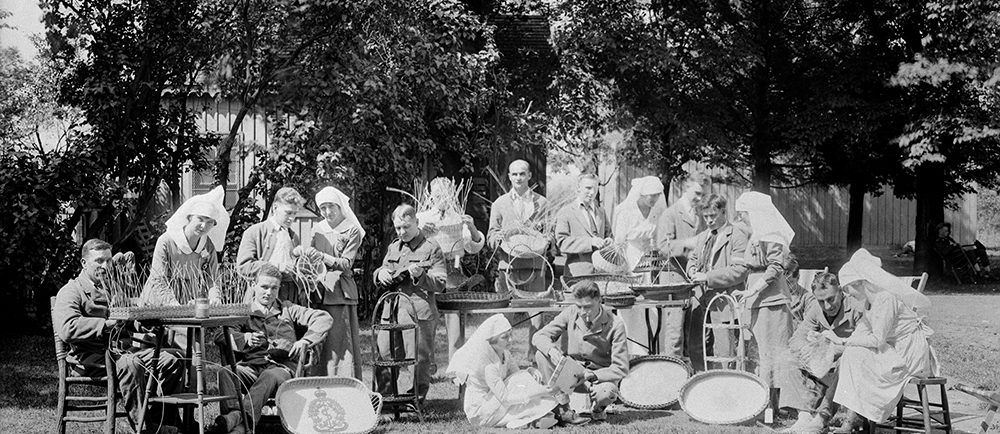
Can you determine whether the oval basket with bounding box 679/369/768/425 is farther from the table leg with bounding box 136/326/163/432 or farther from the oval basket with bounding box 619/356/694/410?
the table leg with bounding box 136/326/163/432

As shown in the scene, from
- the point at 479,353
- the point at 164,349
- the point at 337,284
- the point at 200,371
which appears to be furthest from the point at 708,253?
the point at 164,349

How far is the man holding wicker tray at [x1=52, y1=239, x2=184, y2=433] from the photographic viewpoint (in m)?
6.42

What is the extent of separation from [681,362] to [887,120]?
1256cm

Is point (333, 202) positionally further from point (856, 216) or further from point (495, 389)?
point (856, 216)

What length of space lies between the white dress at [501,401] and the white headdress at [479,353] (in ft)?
0.14

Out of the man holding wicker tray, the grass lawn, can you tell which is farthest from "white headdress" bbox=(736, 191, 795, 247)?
the man holding wicker tray

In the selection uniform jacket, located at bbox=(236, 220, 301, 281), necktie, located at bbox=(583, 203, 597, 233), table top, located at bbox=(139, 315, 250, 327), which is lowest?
table top, located at bbox=(139, 315, 250, 327)

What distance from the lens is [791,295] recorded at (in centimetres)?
810

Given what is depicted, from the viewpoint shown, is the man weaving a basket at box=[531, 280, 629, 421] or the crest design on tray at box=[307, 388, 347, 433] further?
the man weaving a basket at box=[531, 280, 629, 421]

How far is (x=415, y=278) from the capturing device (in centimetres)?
795

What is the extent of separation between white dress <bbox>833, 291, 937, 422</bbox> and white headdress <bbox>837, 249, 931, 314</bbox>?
0.17 feet

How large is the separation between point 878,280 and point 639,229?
2.54 meters

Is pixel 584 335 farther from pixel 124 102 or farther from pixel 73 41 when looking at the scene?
pixel 73 41

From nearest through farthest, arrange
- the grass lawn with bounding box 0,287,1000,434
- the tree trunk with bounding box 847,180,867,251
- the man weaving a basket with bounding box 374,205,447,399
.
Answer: the grass lawn with bounding box 0,287,1000,434 → the man weaving a basket with bounding box 374,205,447,399 → the tree trunk with bounding box 847,180,867,251
